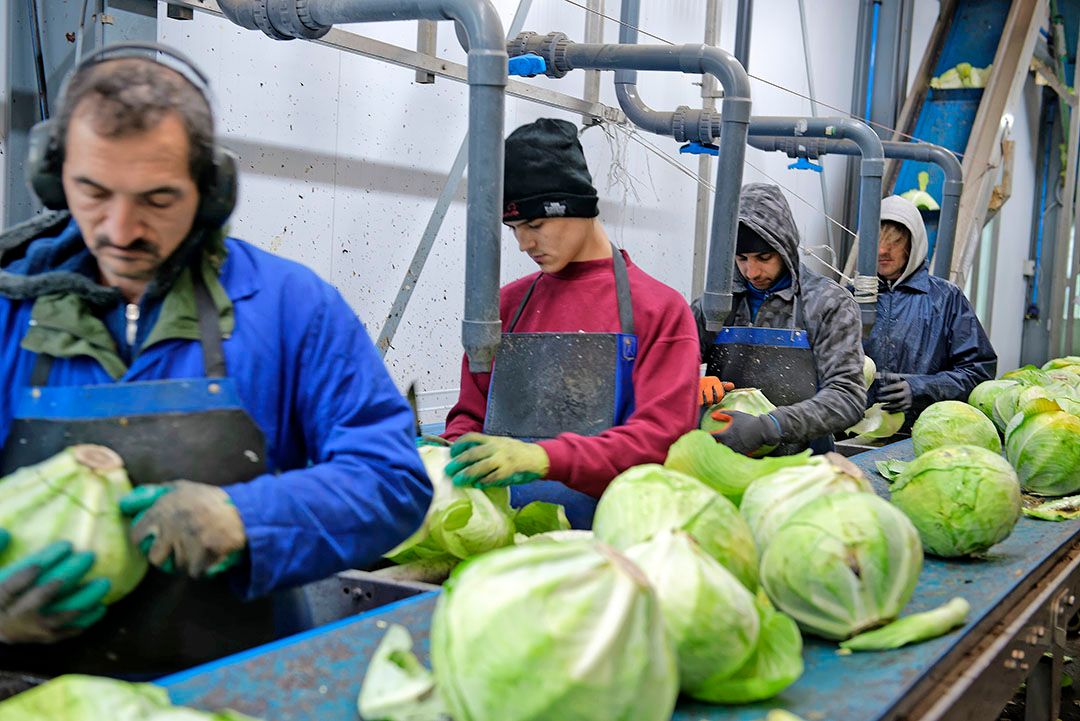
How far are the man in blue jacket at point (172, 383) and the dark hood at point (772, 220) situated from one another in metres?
2.02

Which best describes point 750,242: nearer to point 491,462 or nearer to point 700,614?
point 491,462

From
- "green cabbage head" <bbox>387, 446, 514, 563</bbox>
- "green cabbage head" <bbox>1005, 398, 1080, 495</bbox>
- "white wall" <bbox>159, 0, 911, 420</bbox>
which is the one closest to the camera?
"green cabbage head" <bbox>387, 446, 514, 563</bbox>

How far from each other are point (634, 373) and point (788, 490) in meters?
0.81

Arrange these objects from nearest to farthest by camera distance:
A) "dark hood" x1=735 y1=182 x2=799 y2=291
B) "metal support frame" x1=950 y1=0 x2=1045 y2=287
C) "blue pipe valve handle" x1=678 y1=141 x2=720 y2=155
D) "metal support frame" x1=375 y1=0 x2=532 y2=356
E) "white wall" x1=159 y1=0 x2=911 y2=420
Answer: "dark hood" x1=735 y1=182 x2=799 y2=291 → "white wall" x1=159 y1=0 x2=911 y2=420 → "metal support frame" x1=375 y1=0 x2=532 y2=356 → "blue pipe valve handle" x1=678 y1=141 x2=720 y2=155 → "metal support frame" x1=950 y1=0 x2=1045 y2=287

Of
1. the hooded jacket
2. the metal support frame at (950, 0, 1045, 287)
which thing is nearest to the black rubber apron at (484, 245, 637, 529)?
the hooded jacket

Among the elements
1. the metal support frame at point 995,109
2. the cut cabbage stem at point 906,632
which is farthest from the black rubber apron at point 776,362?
the metal support frame at point 995,109

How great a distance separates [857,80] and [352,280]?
571 centimetres

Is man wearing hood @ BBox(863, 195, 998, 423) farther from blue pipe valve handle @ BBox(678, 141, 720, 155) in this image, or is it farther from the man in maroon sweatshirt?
the man in maroon sweatshirt

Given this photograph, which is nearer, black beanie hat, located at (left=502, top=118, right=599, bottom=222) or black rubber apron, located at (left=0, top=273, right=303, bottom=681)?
black rubber apron, located at (left=0, top=273, right=303, bottom=681)

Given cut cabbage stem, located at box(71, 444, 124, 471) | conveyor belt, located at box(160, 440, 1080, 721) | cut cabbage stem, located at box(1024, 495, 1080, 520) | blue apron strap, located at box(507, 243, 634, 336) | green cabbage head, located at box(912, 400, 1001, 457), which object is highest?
blue apron strap, located at box(507, 243, 634, 336)

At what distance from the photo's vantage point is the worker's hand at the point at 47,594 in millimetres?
1308

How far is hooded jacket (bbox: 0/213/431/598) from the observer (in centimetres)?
147

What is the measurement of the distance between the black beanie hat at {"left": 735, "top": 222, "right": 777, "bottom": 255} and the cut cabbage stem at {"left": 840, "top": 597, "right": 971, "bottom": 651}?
1.80 meters

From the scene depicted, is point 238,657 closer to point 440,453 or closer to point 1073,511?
point 440,453
